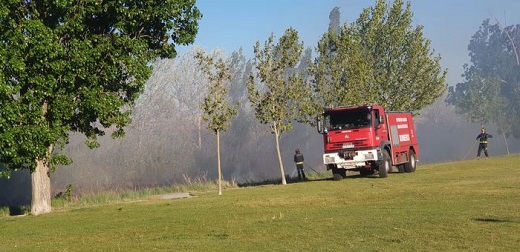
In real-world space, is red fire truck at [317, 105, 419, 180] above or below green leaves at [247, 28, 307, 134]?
below

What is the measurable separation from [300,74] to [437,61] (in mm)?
18832

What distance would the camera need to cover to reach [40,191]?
24.2m

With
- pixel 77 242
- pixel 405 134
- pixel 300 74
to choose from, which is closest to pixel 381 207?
pixel 77 242

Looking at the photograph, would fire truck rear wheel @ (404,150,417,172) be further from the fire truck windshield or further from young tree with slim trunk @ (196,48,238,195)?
young tree with slim trunk @ (196,48,238,195)

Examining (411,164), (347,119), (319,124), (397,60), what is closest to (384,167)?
(347,119)

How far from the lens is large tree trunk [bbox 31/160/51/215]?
2412cm

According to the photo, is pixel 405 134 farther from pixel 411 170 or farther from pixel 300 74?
pixel 300 74

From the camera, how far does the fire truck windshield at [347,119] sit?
27.7 metres

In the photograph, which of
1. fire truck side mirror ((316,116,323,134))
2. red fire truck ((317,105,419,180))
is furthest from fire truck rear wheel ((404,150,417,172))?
fire truck side mirror ((316,116,323,134))

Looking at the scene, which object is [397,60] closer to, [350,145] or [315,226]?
[350,145]

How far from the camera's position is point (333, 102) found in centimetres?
4056

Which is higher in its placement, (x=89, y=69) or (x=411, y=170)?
(x=89, y=69)

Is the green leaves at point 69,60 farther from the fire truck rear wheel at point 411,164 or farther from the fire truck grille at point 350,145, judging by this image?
the fire truck rear wheel at point 411,164

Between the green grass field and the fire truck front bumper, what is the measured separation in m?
6.73
